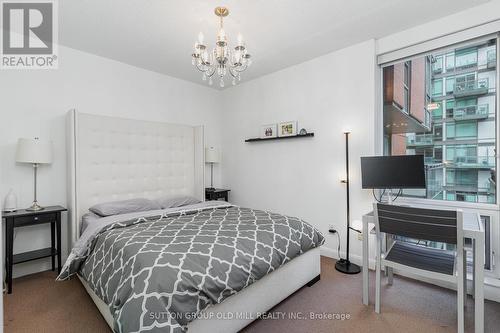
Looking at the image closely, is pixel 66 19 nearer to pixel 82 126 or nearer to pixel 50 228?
pixel 82 126

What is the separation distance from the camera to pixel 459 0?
219 centimetres

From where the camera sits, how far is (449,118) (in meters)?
2.57

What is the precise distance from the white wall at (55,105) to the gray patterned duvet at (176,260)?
1.01 metres

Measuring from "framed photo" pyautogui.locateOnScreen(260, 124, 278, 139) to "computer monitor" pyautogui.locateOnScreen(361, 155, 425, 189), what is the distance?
151 cm

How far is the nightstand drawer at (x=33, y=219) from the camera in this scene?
241cm

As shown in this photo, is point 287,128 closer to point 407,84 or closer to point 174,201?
point 407,84

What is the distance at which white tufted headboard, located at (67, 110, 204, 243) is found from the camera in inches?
111

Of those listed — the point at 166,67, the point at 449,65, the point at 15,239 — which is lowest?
the point at 15,239

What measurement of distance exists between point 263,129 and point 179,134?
129 centimetres

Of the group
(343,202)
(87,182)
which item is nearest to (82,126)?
(87,182)

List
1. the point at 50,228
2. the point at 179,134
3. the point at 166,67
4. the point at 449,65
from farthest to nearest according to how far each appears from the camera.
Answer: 1. the point at 179,134
2. the point at 166,67
3. the point at 50,228
4. the point at 449,65

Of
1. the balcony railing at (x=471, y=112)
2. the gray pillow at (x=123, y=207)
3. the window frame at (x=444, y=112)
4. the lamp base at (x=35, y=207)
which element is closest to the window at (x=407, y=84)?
the window frame at (x=444, y=112)

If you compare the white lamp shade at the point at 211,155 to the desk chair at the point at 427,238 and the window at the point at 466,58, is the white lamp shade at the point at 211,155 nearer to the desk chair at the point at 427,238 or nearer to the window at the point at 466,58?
the desk chair at the point at 427,238


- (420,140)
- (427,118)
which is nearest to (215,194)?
(420,140)
